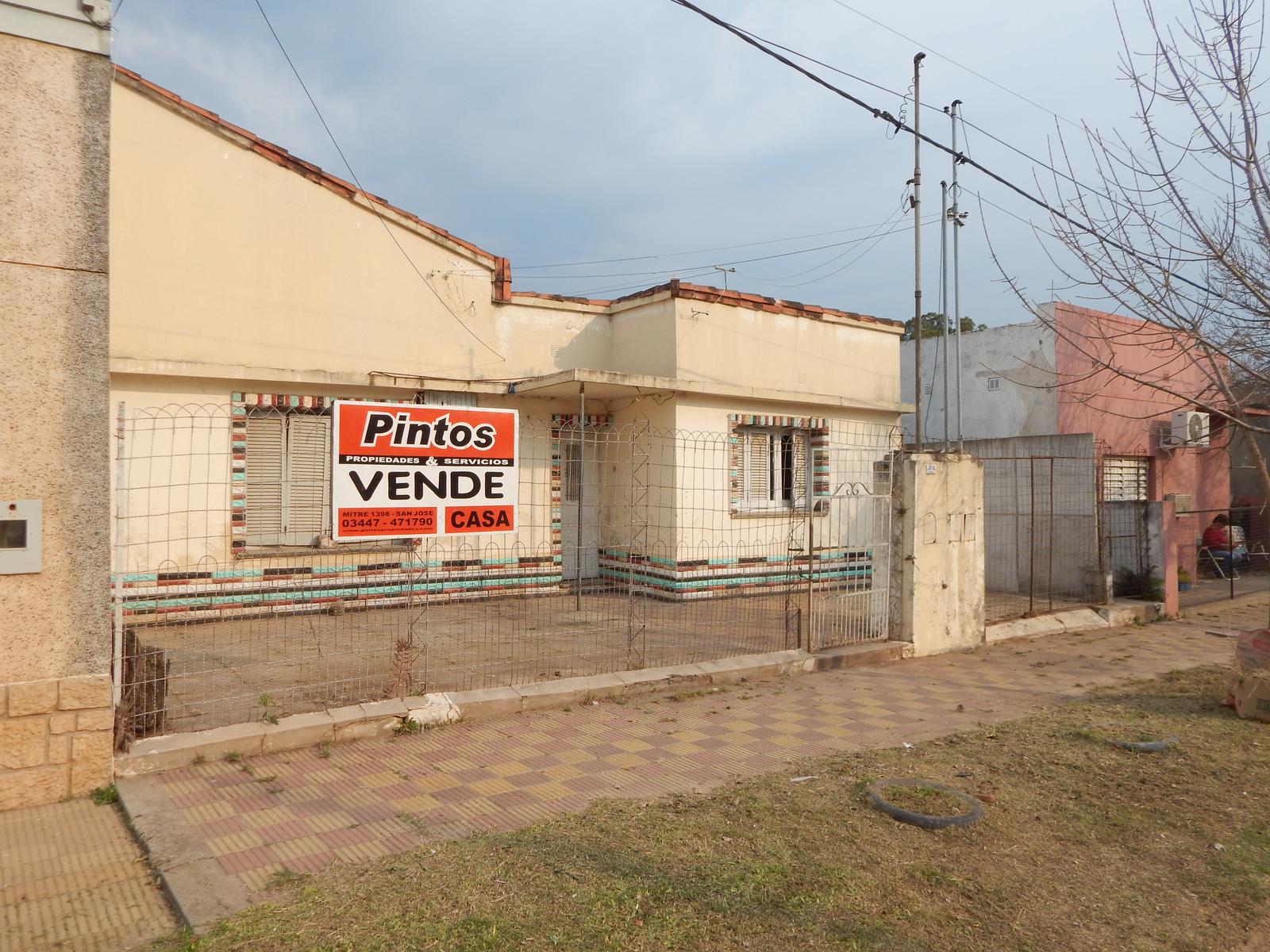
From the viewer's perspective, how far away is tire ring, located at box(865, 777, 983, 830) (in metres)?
4.21

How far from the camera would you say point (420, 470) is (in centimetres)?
630

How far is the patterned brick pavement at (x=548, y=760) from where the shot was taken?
413 cm

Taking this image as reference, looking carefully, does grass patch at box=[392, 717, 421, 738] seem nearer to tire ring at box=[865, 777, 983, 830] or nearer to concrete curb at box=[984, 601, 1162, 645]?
tire ring at box=[865, 777, 983, 830]

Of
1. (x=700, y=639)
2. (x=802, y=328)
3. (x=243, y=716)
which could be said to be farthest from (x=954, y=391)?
(x=243, y=716)

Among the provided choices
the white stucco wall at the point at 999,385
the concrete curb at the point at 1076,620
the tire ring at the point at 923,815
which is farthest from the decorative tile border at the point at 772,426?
the tire ring at the point at 923,815

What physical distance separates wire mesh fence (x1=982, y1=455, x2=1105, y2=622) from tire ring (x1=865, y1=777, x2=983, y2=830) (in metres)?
7.58

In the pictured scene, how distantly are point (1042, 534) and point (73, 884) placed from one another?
12629 millimetres

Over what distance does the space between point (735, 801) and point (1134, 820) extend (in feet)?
6.68

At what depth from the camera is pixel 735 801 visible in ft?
14.8

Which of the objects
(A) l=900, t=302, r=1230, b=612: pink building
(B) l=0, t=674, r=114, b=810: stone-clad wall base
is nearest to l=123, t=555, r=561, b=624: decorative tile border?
(B) l=0, t=674, r=114, b=810: stone-clad wall base

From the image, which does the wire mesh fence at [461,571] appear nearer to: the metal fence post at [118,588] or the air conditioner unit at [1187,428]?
the metal fence post at [118,588]

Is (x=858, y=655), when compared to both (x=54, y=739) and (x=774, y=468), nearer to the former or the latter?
(x=774, y=468)

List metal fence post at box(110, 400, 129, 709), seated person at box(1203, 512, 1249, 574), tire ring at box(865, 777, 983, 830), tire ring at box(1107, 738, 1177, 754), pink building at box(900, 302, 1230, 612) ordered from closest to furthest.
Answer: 1. tire ring at box(865, 777, 983, 830)
2. metal fence post at box(110, 400, 129, 709)
3. tire ring at box(1107, 738, 1177, 754)
4. pink building at box(900, 302, 1230, 612)
5. seated person at box(1203, 512, 1249, 574)

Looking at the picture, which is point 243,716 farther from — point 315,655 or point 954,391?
point 954,391
